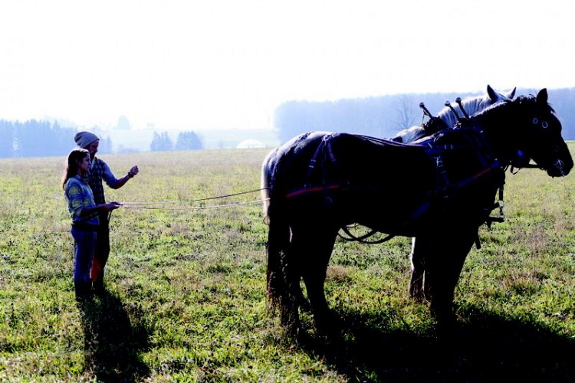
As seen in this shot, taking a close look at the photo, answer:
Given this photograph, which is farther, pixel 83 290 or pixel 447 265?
pixel 83 290

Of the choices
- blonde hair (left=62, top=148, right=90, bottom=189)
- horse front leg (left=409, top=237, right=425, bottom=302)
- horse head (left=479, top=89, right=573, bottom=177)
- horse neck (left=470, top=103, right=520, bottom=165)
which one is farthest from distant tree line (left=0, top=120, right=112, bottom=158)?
horse head (left=479, top=89, right=573, bottom=177)

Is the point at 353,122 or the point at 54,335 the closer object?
the point at 54,335

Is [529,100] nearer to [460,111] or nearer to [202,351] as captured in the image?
[460,111]

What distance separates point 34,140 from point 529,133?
15904 centimetres

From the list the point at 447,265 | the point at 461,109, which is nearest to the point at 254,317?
the point at 447,265

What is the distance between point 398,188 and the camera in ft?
17.1

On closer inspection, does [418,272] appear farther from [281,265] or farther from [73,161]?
[73,161]

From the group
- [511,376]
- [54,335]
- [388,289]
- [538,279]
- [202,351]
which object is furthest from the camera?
[538,279]

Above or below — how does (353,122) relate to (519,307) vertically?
above

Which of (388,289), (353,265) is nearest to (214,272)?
(353,265)

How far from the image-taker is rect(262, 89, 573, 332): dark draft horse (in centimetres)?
509

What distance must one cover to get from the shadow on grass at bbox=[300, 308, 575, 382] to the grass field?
0.07 ft

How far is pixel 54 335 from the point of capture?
5230mm

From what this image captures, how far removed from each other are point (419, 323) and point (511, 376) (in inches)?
49.1
